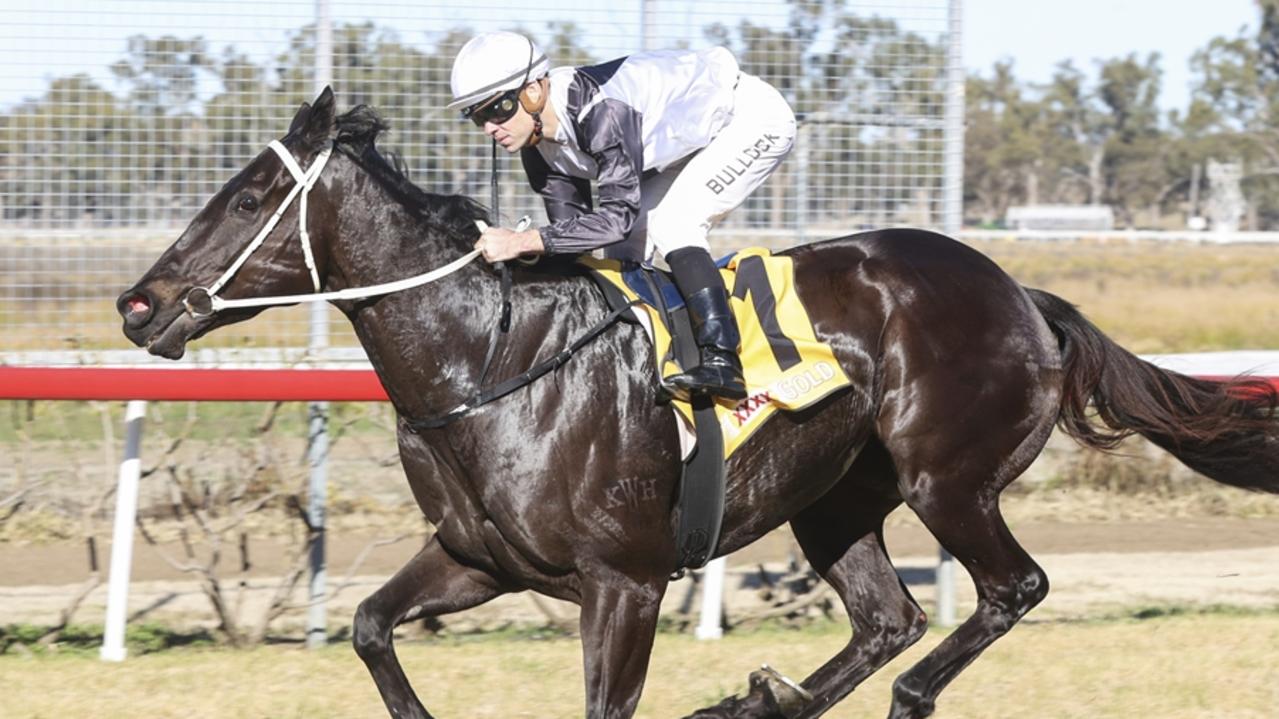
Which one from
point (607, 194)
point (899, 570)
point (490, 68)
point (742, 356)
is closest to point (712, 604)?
point (899, 570)

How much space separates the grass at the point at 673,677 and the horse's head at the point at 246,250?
1.44 meters

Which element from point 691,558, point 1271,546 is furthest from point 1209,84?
point 691,558

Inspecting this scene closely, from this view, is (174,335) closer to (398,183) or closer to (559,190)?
(398,183)

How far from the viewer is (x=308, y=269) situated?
11.6 feet

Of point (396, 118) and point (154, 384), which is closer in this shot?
point (154, 384)

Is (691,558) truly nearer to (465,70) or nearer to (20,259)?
(465,70)

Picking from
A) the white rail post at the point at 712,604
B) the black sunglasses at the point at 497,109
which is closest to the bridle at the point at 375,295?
the black sunglasses at the point at 497,109

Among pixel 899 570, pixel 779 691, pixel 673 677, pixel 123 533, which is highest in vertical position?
pixel 123 533

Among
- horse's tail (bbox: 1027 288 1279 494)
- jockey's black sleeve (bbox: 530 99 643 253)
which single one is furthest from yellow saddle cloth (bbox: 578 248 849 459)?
horse's tail (bbox: 1027 288 1279 494)

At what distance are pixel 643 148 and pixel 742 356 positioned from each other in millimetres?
541

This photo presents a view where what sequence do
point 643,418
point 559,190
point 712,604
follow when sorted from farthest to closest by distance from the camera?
point 712,604 < point 559,190 < point 643,418

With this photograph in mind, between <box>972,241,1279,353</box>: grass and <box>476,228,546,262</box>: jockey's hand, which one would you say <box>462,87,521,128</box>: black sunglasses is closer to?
<box>476,228,546,262</box>: jockey's hand

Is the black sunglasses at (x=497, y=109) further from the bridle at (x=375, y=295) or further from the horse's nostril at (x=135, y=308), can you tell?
the horse's nostril at (x=135, y=308)

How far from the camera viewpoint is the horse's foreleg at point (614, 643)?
138 inches
